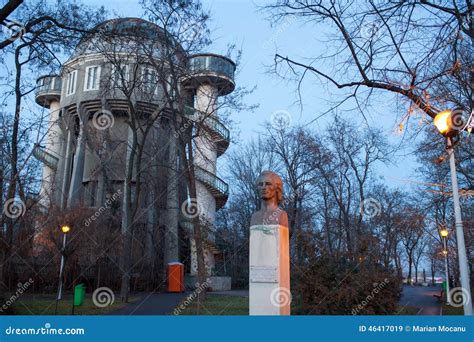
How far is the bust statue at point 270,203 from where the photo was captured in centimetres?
958

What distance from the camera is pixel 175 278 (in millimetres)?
28016

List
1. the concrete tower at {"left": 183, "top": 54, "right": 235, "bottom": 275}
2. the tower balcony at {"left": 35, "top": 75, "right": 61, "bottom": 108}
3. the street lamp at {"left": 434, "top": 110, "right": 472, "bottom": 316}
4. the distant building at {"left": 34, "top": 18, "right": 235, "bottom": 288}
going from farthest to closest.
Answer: the tower balcony at {"left": 35, "top": 75, "right": 61, "bottom": 108} < the distant building at {"left": 34, "top": 18, "right": 235, "bottom": 288} < the concrete tower at {"left": 183, "top": 54, "right": 235, "bottom": 275} < the street lamp at {"left": 434, "top": 110, "right": 472, "bottom": 316}

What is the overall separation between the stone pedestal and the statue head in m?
0.70

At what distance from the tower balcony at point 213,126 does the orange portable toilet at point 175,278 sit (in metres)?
8.45

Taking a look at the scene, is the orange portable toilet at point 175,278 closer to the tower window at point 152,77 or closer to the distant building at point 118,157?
the distant building at point 118,157

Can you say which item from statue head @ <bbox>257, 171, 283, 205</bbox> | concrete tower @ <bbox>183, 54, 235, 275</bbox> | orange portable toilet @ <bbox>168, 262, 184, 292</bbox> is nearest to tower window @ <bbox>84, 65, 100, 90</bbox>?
concrete tower @ <bbox>183, 54, 235, 275</bbox>

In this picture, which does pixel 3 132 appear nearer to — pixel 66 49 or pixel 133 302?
pixel 133 302

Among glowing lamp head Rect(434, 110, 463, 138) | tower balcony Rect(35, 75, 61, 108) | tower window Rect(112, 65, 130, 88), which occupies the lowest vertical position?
glowing lamp head Rect(434, 110, 463, 138)

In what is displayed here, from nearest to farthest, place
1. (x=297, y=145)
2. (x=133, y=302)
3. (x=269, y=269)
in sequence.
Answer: (x=269, y=269)
(x=133, y=302)
(x=297, y=145)

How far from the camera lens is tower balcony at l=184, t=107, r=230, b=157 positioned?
2216 cm

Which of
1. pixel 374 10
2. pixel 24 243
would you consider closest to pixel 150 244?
pixel 24 243

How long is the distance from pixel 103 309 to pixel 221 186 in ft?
60.2

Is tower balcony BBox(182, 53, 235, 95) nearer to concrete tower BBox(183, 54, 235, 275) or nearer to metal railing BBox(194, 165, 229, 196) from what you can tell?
concrete tower BBox(183, 54, 235, 275)

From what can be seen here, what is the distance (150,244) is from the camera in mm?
30875
